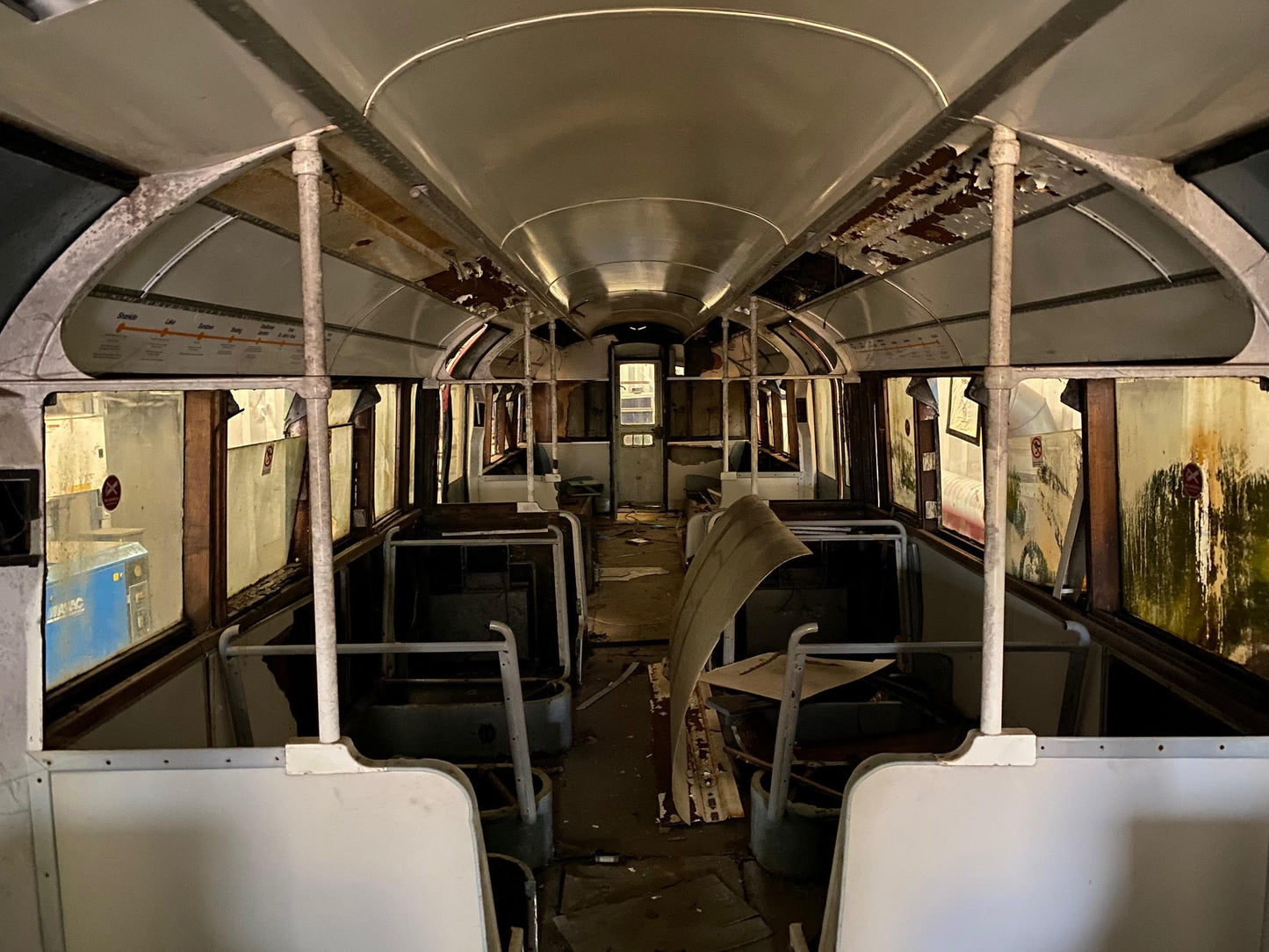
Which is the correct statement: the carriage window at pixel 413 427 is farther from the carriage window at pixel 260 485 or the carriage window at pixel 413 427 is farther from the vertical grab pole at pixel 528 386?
the carriage window at pixel 260 485

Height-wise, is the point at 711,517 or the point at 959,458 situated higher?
the point at 959,458

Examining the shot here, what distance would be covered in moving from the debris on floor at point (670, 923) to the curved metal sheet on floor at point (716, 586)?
38 centimetres

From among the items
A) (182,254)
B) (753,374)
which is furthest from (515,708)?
(753,374)

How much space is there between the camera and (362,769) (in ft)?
7.16

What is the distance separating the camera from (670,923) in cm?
367

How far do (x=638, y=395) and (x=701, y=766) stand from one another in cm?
949

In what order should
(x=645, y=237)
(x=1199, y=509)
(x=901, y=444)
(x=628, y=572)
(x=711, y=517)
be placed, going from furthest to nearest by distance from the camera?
(x=628, y=572), (x=901, y=444), (x=711, y=517), (x=645, y=237), (x=1199, y=509)

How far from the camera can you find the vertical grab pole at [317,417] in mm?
2156

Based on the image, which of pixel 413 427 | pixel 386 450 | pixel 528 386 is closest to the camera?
pixel 528 386

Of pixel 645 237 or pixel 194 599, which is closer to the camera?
pixel 194 599

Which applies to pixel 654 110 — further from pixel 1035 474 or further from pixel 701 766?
pixel 701 766

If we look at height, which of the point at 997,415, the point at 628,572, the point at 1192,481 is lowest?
the point at 628,572

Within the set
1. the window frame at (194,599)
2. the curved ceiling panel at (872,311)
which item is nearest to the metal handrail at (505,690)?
the window frame at (194,599)

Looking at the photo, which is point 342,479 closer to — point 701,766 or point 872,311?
point 701,766
